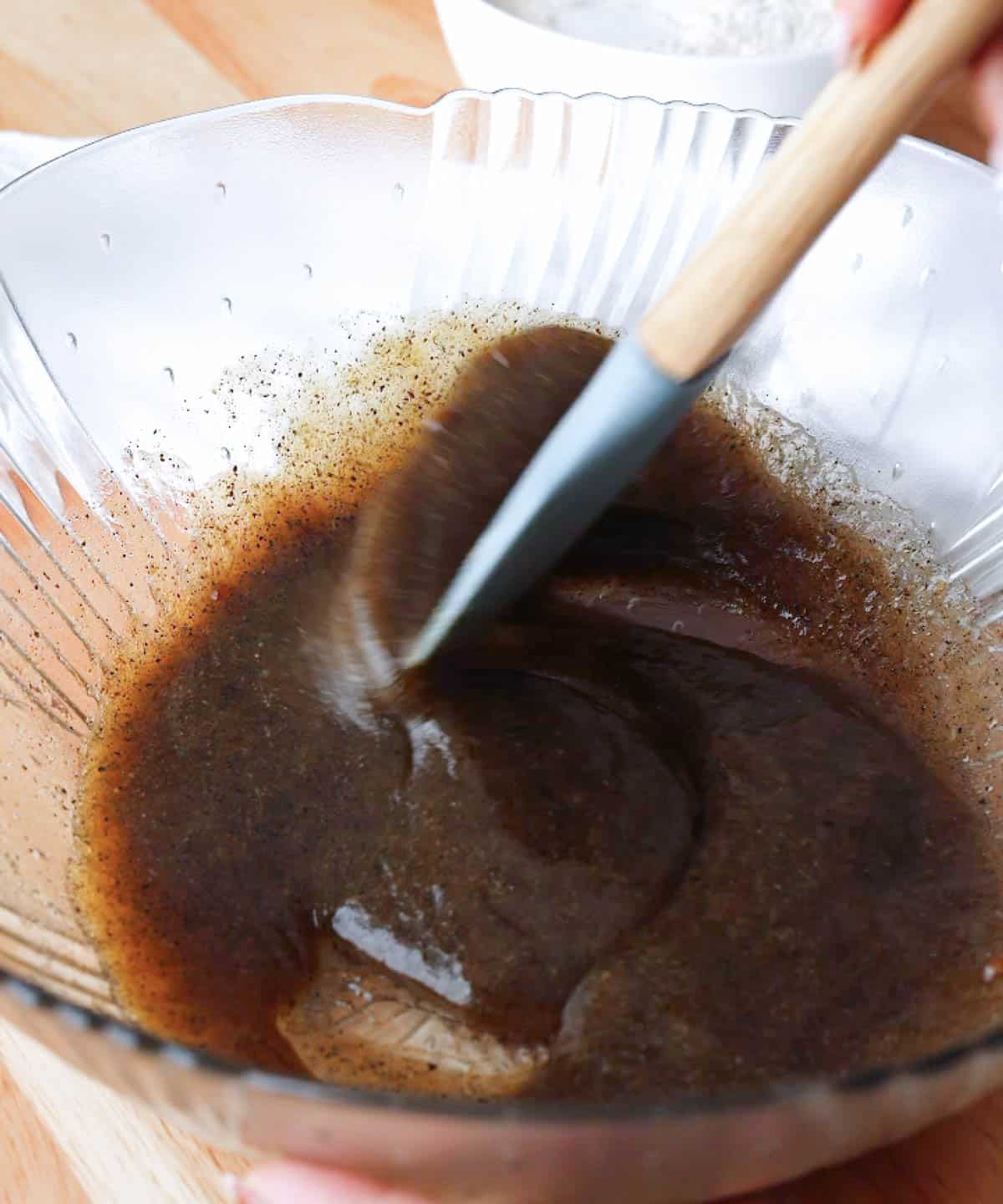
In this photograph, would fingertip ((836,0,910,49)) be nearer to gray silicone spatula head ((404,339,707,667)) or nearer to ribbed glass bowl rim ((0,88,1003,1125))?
gray silicone spatula head ((404,339,707,667))

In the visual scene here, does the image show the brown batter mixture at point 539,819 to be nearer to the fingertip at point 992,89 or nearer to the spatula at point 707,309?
the spatula at point 707,309

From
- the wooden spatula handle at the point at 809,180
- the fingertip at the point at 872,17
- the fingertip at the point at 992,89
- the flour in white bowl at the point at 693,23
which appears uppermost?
the flour in white bowl at the point at 693,23

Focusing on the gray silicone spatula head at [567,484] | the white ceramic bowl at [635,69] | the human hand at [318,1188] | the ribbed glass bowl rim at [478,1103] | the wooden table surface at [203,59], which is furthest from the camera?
the wooden table surface at [203,59]

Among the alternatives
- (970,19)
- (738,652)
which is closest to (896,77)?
(970,19)

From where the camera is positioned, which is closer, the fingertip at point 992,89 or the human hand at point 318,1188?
the human hand at point 318,1188

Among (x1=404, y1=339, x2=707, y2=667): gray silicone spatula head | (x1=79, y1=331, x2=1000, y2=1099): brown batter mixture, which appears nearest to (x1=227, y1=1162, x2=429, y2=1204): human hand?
(x1=79, y1=331, x2=1000, y2=1099): brown batter mixture

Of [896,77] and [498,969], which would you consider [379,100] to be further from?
[498,969]

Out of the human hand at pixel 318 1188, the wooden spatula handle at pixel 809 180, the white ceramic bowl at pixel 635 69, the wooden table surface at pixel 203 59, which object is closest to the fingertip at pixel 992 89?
the wooden spatula handle at pixel 809 180
